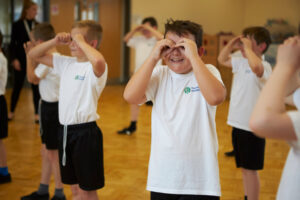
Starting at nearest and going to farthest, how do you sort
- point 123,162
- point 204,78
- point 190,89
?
point 204,78 < point 190,89 < point 123,162

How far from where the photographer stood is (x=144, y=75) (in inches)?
49.9

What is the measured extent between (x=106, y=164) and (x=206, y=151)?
188 centimetres

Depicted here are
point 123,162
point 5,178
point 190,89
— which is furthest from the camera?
point 123,162

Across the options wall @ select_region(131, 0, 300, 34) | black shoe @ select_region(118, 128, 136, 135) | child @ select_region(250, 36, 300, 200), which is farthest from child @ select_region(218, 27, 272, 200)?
black shoe @ select_region(118, 128, 136, 135)

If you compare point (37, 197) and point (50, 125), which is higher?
point (50, 125)

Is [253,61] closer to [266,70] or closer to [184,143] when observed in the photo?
[266,70]

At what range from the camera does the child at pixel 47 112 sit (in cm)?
220

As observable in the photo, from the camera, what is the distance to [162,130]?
1.28 metres

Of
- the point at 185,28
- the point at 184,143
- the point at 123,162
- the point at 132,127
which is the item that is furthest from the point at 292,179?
the point at 132,127

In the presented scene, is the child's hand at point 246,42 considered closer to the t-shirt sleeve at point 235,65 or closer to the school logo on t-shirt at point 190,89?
the t-shirt sleeve at point 235,65

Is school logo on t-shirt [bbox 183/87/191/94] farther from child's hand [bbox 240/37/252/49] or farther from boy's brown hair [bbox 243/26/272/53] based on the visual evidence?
boy's brown hair [bbox 243/26/272/53]

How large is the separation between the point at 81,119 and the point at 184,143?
0.67m

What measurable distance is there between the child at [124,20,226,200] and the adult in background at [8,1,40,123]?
2.97 m

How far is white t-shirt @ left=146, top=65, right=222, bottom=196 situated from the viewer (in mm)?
1250
